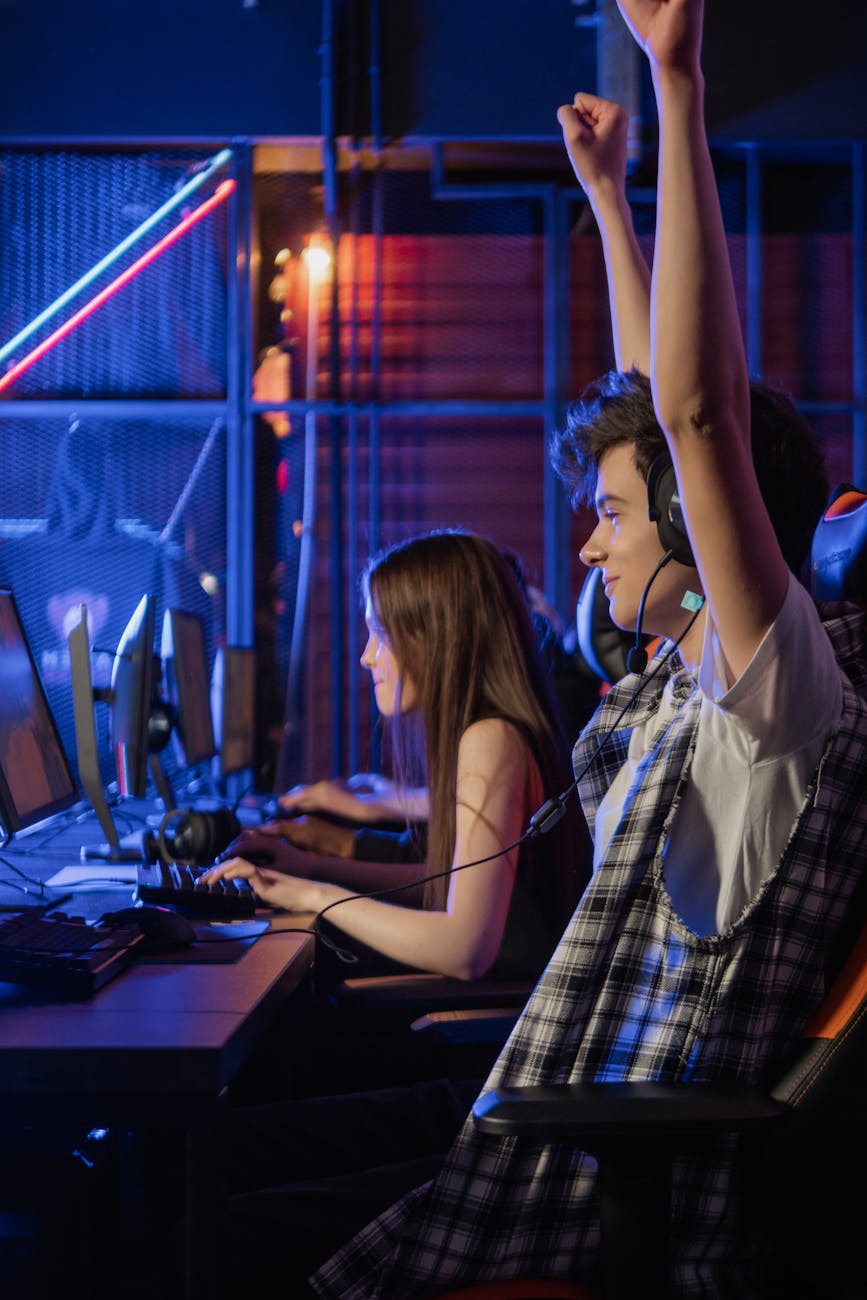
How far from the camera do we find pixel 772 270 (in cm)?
493

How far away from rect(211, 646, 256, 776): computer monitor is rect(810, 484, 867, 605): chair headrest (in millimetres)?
Answer: 2580

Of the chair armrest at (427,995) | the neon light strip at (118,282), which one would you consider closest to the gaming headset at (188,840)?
the chair armrest at (427,995)

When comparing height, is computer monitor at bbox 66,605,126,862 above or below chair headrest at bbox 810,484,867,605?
below

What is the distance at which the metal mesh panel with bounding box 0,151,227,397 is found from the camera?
4758mm

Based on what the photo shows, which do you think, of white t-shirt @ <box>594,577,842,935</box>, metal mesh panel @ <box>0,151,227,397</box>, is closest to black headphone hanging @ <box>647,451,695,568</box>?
white t-shirt @ <box>594,577,842,935</box>

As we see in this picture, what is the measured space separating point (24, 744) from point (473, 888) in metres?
0.76

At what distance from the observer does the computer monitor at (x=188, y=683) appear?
2.94m

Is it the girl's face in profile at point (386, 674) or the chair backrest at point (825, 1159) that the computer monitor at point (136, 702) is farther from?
the chair backrest at point (825, 1159)

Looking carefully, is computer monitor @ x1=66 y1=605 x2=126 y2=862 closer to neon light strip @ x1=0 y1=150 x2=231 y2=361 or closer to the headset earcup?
the headset earcup

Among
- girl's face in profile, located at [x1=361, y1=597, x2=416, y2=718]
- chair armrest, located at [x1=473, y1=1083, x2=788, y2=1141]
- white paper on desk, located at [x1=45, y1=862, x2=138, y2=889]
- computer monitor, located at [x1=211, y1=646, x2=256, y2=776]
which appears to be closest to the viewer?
chair armrest, located at [x1=473, y1=1083, x2=788, y2=1141]

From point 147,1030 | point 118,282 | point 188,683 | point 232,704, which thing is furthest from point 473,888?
point 118,282

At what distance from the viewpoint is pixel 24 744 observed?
193 cm

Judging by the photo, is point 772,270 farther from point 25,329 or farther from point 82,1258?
point 82,1258

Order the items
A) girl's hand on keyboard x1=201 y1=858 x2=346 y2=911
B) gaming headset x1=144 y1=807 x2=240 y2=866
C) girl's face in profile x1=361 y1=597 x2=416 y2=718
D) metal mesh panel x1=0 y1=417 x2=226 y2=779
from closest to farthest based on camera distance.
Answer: girl's hand on keyboard x1=201 y1=858 x2=346 y2=911 < girl's face in profile x1=361 y1=597 x2=416 y2=718 < gaming headset x1=144 y1=807 x2=240 y2=866 < metal mesh panel x1=0 y1=417 x2=226 y2=779
